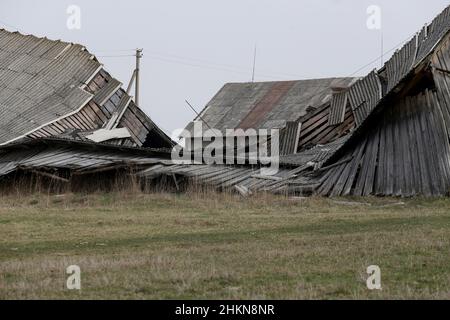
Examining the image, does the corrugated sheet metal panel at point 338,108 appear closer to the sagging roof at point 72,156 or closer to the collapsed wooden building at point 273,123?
the collapsed wooden building at point 273,123

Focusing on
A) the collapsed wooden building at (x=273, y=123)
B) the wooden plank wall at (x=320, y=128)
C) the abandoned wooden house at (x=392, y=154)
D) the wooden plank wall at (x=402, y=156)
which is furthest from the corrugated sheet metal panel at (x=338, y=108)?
the wooden plank wall at (x=402, y=156)

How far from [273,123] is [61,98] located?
35.3 ft

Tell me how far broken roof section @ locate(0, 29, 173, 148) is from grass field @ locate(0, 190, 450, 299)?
16.6m

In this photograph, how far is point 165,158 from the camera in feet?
102

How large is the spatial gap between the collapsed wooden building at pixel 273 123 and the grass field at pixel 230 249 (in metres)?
2.46

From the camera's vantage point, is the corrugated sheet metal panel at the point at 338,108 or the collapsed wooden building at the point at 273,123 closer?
the collapsed wooden building at the point at 273,123

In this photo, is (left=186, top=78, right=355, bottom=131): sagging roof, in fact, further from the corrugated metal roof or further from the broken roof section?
the corrugated metal roof

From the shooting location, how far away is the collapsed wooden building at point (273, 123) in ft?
80.6

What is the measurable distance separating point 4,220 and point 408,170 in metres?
11.9

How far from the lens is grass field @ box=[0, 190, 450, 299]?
880 centimetres

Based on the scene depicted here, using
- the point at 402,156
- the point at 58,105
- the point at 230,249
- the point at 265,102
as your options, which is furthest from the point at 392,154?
the point at 265,102

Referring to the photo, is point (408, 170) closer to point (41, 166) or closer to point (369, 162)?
point (369, 162)

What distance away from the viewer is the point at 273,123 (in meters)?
41.6
